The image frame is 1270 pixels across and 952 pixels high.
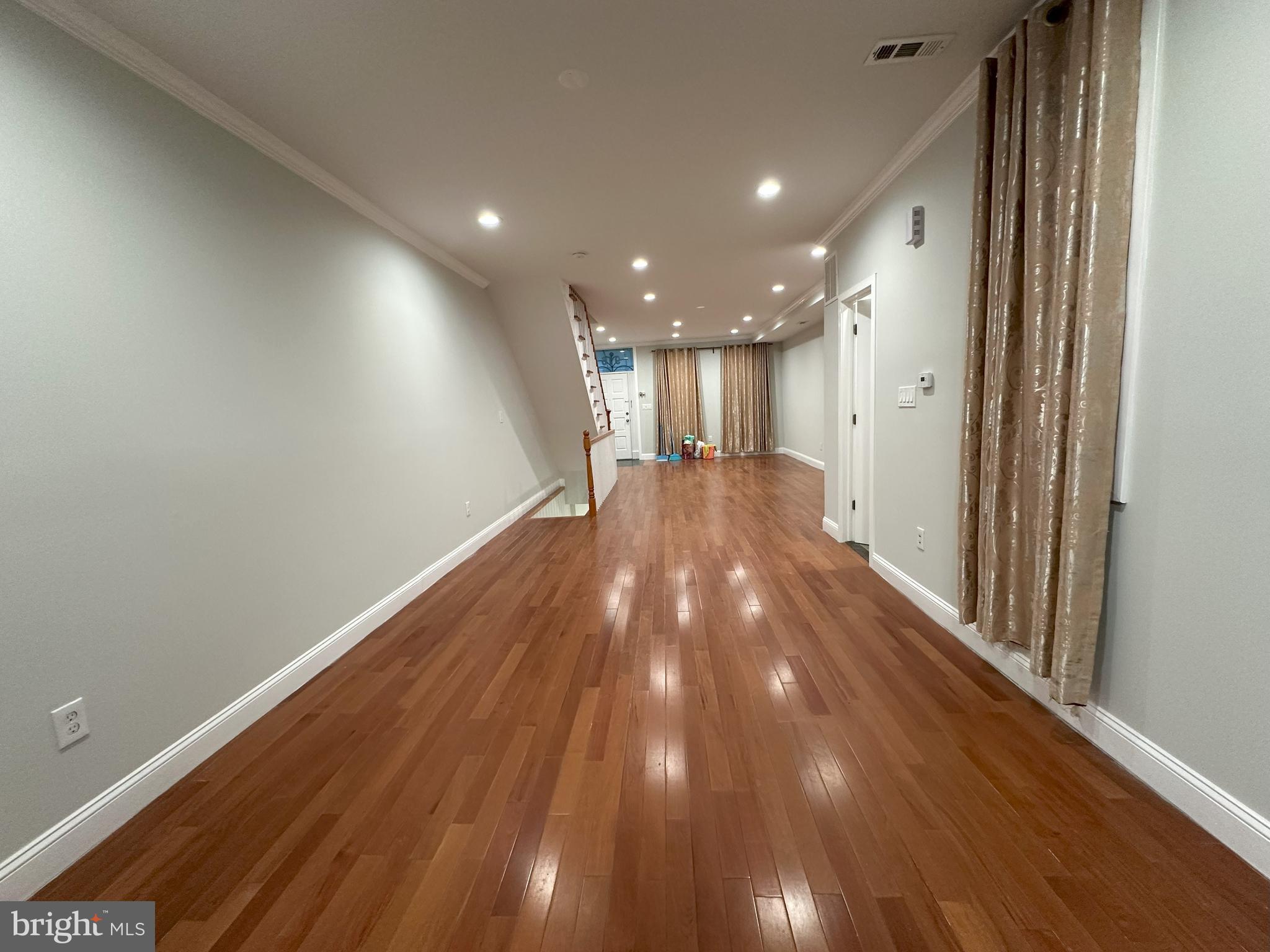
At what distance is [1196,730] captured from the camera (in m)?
1.30

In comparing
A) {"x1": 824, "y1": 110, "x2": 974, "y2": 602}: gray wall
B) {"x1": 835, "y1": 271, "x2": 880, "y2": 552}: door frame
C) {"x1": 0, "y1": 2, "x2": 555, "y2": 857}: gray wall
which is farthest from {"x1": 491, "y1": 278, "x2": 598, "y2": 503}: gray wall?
{"x1": 824, "y1": 110, "x2": 974, "y2": 602}: gray wall

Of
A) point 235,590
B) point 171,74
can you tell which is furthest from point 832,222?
point 235,590

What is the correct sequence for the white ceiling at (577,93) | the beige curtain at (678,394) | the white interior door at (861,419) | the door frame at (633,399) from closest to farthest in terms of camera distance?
the white ceiling at (577,93) < the white interior door at (861,419) < the beige curtain at (678,394) < the door frame at (633,399)

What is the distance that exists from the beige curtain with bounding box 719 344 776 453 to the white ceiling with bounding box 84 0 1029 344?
256 inches

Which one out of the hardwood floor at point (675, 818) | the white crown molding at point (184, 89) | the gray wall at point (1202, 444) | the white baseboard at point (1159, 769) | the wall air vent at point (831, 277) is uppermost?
the white crown molding at point (184, 89)

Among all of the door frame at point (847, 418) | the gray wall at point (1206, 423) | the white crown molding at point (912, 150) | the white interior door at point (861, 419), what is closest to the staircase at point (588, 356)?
the white crown molding at point (912, 150)

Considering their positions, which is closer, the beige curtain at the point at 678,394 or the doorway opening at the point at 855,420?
the doorway opening at the point at 855,420

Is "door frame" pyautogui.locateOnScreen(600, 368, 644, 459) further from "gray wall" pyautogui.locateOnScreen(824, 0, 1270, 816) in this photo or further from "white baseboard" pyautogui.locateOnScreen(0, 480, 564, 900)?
"gray wall" pyautogui.locateOnScreen(824, 0, 1270, 816)

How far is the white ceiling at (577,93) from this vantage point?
1.56m

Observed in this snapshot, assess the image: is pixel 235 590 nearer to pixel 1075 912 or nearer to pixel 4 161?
pixel 4 161

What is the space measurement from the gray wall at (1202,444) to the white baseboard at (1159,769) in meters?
0.03

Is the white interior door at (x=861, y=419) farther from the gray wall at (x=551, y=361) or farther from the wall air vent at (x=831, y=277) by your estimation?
the gray wall at (x=551, y=361)

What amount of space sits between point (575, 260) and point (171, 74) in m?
2.68

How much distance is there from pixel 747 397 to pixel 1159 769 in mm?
8782
